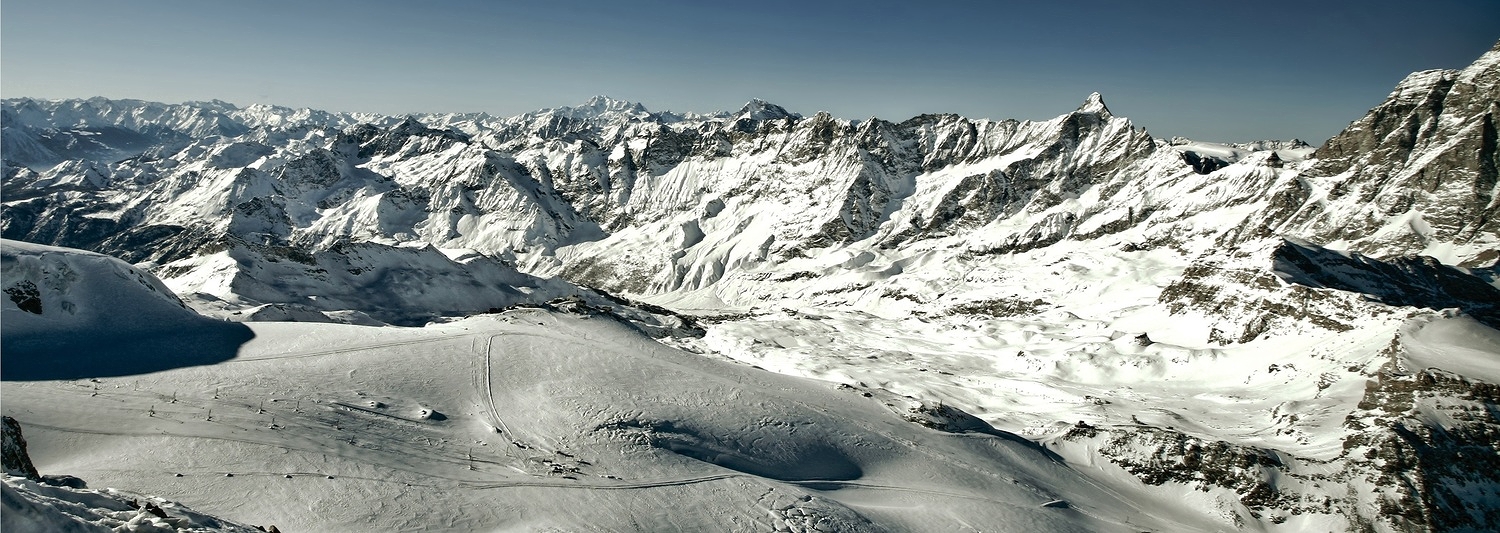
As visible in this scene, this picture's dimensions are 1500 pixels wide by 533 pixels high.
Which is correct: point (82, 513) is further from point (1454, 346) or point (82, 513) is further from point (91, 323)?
point (1454, 346)

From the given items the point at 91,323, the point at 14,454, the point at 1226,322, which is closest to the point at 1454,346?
the point at 1226,322

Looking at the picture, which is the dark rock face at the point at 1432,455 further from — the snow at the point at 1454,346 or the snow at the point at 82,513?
the snow at the point at 82,513

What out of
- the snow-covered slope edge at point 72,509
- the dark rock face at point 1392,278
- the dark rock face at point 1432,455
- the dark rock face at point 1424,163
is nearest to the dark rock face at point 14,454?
the snow-covered slope edge at point 72,509

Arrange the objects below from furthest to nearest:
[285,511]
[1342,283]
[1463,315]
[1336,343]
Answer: [1342,283]
[1336,343]
[1463,315]
[285,511]

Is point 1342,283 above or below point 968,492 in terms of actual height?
above

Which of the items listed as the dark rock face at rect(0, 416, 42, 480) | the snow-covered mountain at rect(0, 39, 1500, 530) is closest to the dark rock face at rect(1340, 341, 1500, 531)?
the snow-covered mountain at rect(0, 39, 1500, 530)

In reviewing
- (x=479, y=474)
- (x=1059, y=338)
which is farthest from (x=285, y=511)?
(x=1059, y=338)

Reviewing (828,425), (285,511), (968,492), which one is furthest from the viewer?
(828,425)

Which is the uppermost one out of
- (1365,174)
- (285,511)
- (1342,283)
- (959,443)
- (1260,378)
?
(1365,174)

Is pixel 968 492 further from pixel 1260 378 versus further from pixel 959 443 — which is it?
pixel 1260 378
